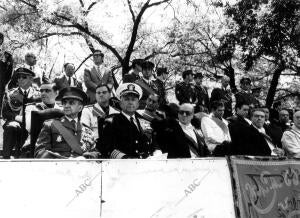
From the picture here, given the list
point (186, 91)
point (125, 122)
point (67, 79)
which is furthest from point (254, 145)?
point (67, 79)

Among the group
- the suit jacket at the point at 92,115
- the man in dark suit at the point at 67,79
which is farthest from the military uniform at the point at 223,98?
the suit jacket at the point at 92,115

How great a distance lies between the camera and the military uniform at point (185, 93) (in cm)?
1023

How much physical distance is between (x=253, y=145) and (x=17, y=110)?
4.07m

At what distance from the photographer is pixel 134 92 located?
6.28 metres

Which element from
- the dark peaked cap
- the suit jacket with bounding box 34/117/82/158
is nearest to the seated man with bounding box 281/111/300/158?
the dark peaked cap

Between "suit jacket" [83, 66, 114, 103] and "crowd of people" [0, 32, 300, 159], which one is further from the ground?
"suit jacket" [83, 66, 114, 103]

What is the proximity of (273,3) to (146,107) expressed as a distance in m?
5.21

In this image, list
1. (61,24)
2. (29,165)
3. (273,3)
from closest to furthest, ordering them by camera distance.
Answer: (29,165) → (273,3) → (61,24)

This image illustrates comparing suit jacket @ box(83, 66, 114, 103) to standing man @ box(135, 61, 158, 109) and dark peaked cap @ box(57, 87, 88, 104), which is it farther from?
dark peaked cap @ box(57, 87, 88, 104)

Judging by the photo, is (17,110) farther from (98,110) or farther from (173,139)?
(173,139)

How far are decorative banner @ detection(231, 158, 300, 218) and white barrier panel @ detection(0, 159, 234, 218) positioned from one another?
25 centimetres

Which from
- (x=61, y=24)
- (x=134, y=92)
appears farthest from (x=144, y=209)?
(x=61, y=24)

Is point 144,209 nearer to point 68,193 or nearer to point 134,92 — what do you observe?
point 68,193

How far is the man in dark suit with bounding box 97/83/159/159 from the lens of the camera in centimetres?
559
